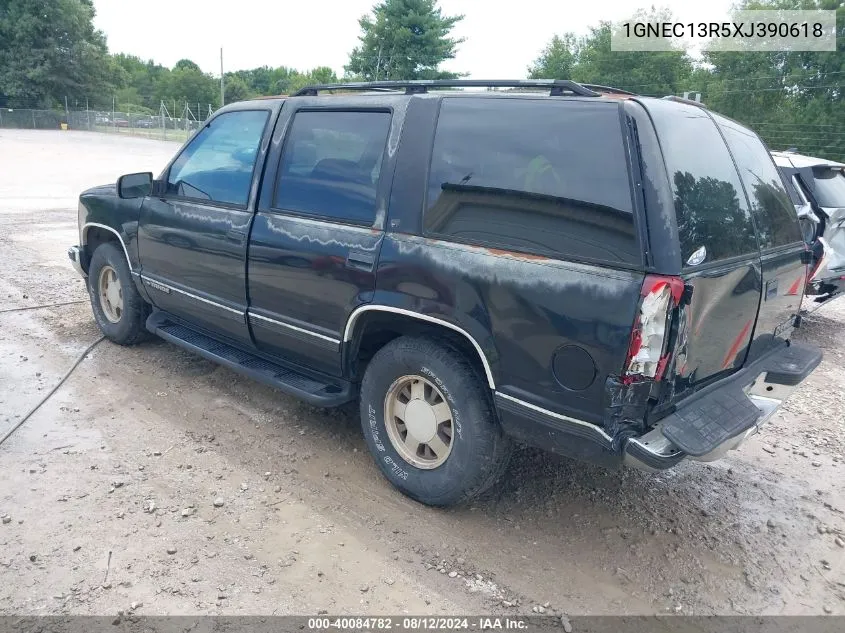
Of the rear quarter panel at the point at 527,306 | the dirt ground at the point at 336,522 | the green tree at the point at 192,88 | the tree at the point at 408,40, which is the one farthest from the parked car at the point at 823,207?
the green tree at the point at 192,88

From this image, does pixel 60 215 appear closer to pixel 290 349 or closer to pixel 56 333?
pixel 56 333

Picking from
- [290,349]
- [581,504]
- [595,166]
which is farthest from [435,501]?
[595,166]

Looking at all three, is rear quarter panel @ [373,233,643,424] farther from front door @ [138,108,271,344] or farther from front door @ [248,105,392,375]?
front door @ [138,108,271,344]

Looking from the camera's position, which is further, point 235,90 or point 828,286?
point 235,90

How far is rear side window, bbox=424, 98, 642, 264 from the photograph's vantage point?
2.71 metres

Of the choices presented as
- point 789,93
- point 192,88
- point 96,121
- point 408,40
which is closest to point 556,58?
point 408,40

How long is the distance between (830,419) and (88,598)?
4794mm

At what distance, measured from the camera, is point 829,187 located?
286 inches

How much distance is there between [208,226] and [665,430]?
9.82 ft

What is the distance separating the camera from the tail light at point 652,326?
8.38 feet

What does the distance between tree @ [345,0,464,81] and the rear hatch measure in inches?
1387

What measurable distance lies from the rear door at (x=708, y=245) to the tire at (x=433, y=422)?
2.91 feet

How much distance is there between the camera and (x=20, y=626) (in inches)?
99.8

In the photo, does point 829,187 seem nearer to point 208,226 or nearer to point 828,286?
point 828,286
